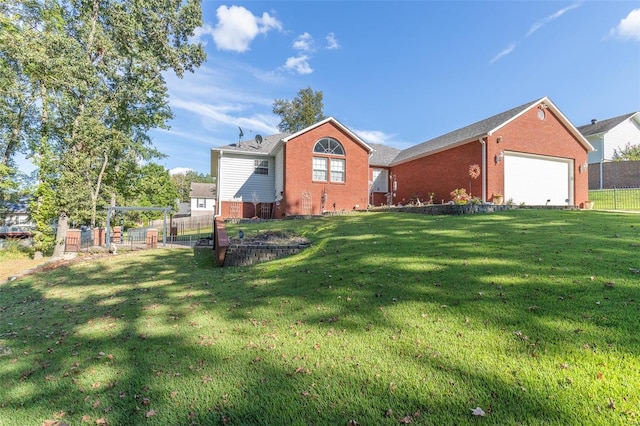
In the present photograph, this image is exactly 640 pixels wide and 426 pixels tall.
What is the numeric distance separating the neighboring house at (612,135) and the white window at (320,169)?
23.8m

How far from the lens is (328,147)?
19000 millimetres

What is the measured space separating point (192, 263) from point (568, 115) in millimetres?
21436

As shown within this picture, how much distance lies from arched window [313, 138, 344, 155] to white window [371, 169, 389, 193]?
4.85 m

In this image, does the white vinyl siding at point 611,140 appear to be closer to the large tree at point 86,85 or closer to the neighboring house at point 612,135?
the neighboring house at point 612,135

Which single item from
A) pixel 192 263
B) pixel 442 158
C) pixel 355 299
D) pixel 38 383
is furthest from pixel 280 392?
pixel 442 158

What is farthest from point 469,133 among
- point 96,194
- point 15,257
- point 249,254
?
point 15,257

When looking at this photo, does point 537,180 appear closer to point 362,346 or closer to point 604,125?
point 604,125

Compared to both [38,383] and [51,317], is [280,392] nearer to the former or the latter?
[38,383]

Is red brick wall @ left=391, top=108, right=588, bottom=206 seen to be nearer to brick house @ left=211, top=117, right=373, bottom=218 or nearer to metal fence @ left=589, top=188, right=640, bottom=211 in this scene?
metal fence @ left=589, top=188, right=640, bottom=211

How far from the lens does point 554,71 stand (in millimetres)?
17031

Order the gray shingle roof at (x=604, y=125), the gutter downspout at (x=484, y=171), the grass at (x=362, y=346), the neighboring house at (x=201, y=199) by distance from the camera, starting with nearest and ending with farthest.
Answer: the grass at (x=362, y=346) → the gutter downspout at (x=484, y=171) → the gray shingle roof at (x=604, y=125) → the neighboring house at (x=201, y=199)

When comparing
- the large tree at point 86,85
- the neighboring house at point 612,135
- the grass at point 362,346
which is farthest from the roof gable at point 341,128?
the neighboring house at point 612,135

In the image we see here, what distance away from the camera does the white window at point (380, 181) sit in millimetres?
23047

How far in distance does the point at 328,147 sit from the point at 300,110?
1983 centimetres
